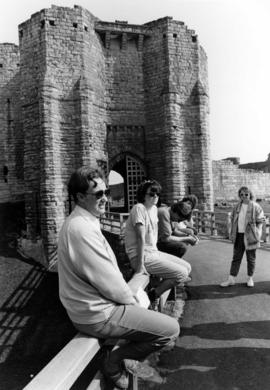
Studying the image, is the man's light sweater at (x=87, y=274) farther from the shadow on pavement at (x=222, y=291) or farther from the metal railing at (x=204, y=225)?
the metal railing at (x=204, y=225)

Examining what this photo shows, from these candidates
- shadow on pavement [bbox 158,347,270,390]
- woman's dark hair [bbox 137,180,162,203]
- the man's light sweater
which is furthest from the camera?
woman's dark hair [bbox 137,180,162,203]

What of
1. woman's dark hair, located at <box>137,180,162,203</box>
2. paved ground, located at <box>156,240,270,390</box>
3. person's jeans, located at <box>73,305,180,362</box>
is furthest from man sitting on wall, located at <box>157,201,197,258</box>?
person's jeans, located at <box>73,305,180,362</box>

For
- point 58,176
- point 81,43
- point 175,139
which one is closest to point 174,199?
point 175,139

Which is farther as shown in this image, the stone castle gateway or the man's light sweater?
the stone castle gateway

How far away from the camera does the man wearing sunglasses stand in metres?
1.85

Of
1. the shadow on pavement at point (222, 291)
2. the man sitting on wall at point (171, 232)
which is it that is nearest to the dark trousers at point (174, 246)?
the man sitting on wall at point (171, 232)

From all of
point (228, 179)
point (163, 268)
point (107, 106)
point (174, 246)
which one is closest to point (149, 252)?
point (163, 268)

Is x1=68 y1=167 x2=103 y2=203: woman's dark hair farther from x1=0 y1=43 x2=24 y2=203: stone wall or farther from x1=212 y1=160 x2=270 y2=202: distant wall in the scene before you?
x1=212 y1=160 x2=270 y2=202: distant wall

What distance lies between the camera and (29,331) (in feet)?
32.1

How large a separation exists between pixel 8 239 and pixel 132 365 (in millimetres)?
15864

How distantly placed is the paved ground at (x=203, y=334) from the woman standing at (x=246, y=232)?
31 centimetres

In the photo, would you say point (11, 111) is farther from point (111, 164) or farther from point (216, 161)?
point (216, 161)

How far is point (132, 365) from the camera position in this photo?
2.19 m

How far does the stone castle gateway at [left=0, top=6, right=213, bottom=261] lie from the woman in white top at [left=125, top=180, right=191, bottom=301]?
10905 mm
